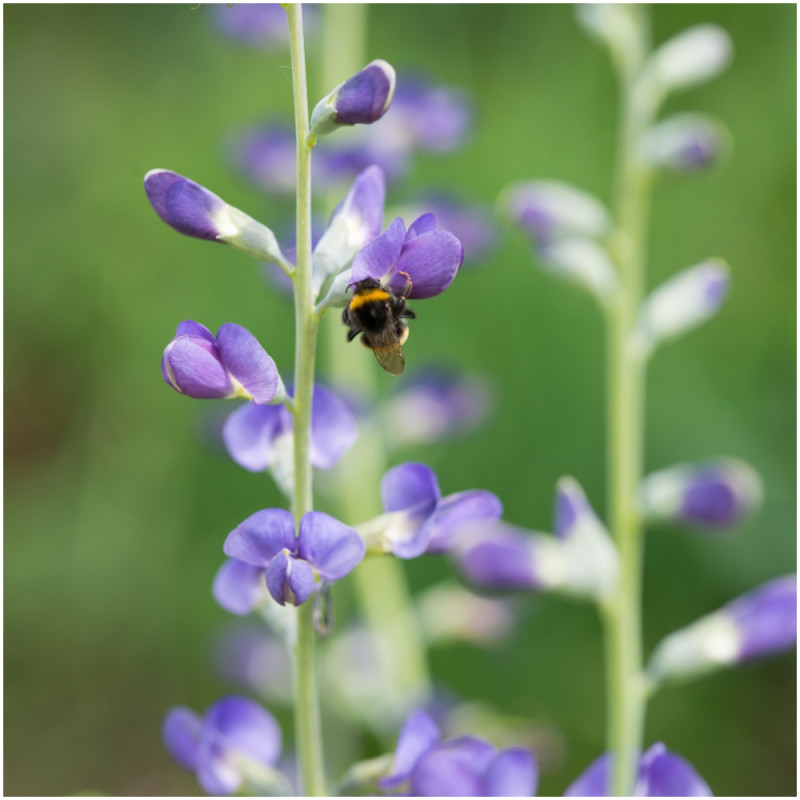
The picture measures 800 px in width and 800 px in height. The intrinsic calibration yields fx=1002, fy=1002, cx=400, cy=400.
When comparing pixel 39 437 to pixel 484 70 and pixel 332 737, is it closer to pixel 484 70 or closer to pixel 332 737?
pixel 332 737

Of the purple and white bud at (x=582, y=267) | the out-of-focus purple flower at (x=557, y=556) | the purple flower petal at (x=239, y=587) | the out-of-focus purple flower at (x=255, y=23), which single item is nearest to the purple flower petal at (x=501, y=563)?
the out-of-focus purple flower at (x=557, y=556)

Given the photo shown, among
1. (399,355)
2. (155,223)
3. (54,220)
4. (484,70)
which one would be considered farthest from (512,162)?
(399,355)

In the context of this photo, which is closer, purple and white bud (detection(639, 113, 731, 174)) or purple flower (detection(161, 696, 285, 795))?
purple flower (detection(161, 696, 285, 795))

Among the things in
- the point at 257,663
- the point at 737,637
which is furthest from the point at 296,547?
the point at 257,663

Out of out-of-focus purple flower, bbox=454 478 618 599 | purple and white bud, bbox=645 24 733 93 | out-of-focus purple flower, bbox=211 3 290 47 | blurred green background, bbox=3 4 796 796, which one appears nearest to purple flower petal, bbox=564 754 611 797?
out-of-focus purple flower, bbox=454 478 618 599

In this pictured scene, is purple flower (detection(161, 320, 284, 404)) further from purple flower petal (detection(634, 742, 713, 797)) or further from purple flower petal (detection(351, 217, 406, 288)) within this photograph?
purple flower petal (detection(634, 742, 713, 797))

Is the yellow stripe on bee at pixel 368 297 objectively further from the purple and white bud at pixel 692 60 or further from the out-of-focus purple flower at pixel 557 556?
the purple and white bud at pixel 692 60
